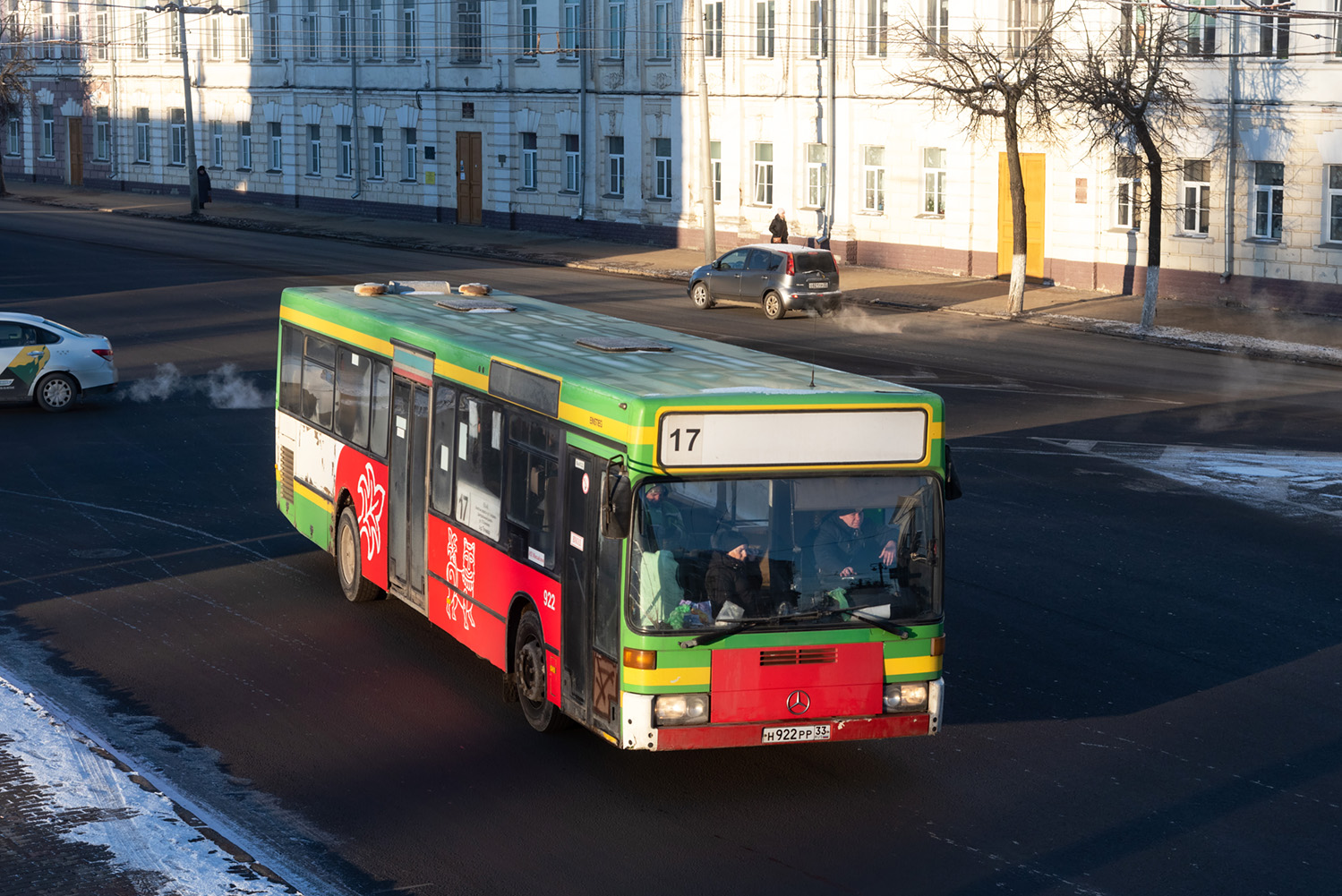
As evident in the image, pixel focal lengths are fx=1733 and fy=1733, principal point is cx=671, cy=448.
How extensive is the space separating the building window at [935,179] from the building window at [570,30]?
14233 millimetres

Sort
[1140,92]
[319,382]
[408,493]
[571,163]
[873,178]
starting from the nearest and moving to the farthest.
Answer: [408,493] → [319,382] → [1140,92] → [873,178] → [571,163]

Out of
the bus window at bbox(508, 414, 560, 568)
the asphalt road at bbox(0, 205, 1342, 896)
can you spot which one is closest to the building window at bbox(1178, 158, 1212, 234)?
the asphalt road at bbox(0, 205, 1342, 896)

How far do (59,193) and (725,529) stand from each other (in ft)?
229

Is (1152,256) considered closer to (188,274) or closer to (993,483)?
(993,483)

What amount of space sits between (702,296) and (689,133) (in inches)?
575

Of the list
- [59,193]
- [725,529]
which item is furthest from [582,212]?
[725,529]

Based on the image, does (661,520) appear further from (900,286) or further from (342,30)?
(342,30)

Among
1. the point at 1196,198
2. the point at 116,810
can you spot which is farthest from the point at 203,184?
the point at 116,810

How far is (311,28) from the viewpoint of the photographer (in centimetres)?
6425

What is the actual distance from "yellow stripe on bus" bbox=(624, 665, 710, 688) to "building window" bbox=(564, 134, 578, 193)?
45.5m

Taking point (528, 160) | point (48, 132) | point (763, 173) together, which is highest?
point (48, 132)

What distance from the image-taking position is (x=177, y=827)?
930 cm

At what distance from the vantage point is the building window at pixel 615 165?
52875mm

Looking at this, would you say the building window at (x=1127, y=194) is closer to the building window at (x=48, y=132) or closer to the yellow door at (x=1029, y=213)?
the yellow door at (x=1029, y=213)
